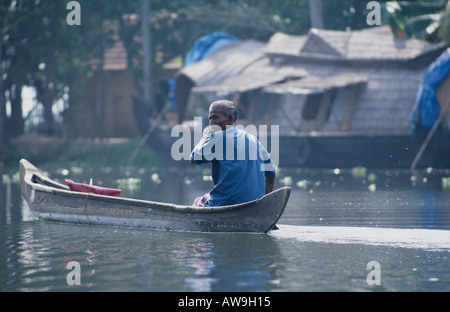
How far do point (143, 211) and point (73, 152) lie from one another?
17.7m

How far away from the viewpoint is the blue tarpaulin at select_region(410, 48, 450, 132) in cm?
2000

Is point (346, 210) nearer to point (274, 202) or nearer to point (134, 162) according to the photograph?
point (274, 202)

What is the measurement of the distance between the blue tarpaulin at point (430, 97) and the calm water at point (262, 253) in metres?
7.24

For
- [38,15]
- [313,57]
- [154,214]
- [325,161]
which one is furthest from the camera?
[38,15]

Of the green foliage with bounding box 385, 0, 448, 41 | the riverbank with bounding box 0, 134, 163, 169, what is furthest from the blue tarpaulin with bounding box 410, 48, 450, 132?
the riverbank with bounding box 0, 134, 163, 169

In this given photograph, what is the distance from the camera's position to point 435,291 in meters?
6.05

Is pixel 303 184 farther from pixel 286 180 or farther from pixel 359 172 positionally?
pixel 359 172

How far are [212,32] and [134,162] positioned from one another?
264 inches

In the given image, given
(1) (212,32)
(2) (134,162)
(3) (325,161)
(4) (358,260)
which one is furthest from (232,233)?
(1) (212,32)

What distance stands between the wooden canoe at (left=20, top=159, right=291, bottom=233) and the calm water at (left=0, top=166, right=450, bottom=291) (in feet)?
0.47

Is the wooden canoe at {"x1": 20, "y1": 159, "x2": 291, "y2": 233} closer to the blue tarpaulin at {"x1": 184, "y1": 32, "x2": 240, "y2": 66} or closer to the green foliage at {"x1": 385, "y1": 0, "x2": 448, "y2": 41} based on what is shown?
the green foliage at {"x1": 385, "y1": 0, "x2": 448, "y2": 41}

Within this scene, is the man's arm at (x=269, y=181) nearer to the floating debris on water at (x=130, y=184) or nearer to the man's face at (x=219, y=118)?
the man's face at (x=219, y=118)

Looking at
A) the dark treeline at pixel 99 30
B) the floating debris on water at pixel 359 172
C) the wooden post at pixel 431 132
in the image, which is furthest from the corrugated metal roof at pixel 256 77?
the wooden post at pixel 431 132

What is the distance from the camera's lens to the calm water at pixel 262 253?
641cm
